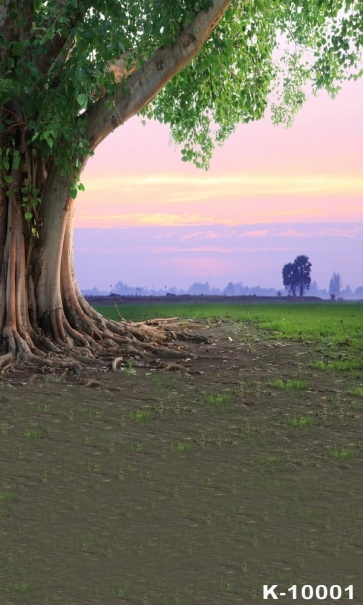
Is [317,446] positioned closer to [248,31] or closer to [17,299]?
[17,299]

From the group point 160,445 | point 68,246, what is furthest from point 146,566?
point 68,246

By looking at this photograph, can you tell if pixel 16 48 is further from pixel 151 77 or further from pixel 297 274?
pixel 297 274

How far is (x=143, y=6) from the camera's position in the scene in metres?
12.6

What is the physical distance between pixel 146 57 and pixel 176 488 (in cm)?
1022

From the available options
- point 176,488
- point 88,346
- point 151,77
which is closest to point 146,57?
point 151,77

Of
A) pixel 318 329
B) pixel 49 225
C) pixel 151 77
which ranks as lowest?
pixel 318 329

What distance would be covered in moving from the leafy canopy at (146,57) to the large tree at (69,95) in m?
0.03

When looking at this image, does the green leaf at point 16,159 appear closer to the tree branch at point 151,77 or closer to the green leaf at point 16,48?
the tree branch at point 151,77

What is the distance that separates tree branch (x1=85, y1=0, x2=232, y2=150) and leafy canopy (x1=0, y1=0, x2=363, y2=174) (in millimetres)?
156

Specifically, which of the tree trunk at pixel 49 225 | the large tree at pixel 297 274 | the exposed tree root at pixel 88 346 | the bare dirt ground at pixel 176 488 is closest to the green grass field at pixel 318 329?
the bare dirt ground at pixel 176 488

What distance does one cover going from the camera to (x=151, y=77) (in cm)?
1345

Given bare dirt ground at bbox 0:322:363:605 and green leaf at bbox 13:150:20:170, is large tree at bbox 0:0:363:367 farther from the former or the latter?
bare dirt ground at bbox 0:322:363:605

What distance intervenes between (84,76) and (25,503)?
6909 mm

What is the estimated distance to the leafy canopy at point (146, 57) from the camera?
38.9ft
